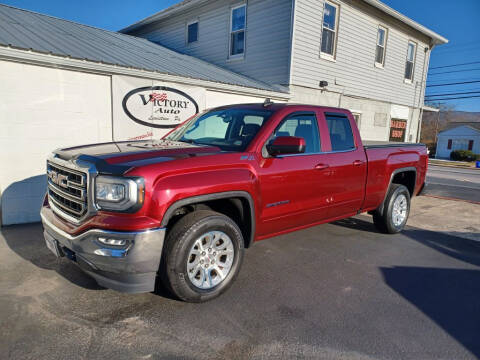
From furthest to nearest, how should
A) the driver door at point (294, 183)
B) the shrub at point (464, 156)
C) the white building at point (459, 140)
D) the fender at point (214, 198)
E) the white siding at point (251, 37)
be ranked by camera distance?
the white building at point (459, 140)
the shrub at point (464, 156)
the white siding at point (251, 37)
the driver door at point (294, 183)
the fender at point (214, 198)

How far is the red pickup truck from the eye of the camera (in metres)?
2.64

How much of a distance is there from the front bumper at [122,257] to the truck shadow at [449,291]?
2565mm

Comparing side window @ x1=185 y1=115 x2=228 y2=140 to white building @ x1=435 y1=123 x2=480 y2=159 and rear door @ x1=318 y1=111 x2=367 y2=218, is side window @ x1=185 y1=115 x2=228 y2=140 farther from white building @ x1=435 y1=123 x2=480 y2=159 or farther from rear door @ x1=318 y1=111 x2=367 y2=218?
white building @ x1=435 y1=123 x2=480 y2=159

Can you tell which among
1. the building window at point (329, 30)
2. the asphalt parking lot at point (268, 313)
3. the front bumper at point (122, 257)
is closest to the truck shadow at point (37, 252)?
the asphalt parking lot at point (268, 313)

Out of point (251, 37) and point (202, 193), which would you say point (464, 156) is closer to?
point (251, 37)

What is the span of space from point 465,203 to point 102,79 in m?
9.18

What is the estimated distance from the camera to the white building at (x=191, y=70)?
555 cm

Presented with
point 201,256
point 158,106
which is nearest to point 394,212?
point 201,256

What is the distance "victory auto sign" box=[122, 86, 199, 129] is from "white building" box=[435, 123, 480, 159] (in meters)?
53.7

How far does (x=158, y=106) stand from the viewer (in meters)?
7.27

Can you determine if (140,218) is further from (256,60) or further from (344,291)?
(256,60)

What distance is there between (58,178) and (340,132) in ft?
11.6

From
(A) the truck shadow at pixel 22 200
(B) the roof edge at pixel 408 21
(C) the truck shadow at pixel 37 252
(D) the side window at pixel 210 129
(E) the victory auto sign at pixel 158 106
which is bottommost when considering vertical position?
(C) the truck shadow at pixel 37 252

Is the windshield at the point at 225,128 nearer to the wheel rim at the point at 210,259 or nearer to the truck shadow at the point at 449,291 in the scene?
the wheel rim at the point at 210,259
